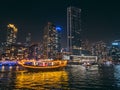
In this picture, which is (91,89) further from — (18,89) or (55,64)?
(55,64)

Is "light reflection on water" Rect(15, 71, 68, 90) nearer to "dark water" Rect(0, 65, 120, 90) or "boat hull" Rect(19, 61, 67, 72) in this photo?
"dark water" Rect(0, 65, 120, 90)

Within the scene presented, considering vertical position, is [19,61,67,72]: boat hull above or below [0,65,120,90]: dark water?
above

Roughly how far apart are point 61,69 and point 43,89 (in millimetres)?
78432

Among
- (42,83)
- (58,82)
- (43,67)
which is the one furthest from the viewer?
(43,67)

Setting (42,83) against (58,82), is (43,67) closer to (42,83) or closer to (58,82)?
(58,82)

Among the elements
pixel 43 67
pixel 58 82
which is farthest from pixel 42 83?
pixel 43 67

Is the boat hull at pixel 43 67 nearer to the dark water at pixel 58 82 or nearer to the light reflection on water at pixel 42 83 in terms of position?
the dark water at pixel 58 82

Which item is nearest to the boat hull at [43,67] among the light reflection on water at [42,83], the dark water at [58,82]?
the dark water at [58,82]

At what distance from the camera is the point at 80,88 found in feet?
177

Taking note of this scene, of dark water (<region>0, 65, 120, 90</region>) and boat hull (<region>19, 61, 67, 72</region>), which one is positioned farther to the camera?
boat hull (<region>19, 61, 67, 72</region>)

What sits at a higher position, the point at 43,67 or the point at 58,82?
the point at 43,67

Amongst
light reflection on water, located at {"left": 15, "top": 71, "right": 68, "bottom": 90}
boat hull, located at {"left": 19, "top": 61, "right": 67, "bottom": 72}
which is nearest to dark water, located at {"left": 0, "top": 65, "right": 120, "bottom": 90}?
light reflection on water, located at {"left": 15, "top": 71, "right": 68, "bottom": 90}

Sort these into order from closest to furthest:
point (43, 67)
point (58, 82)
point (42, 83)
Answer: point (42, 83) < point (58, 82) < point (43, 67)

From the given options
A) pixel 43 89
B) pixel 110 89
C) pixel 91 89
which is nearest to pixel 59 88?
pixel 43 89
